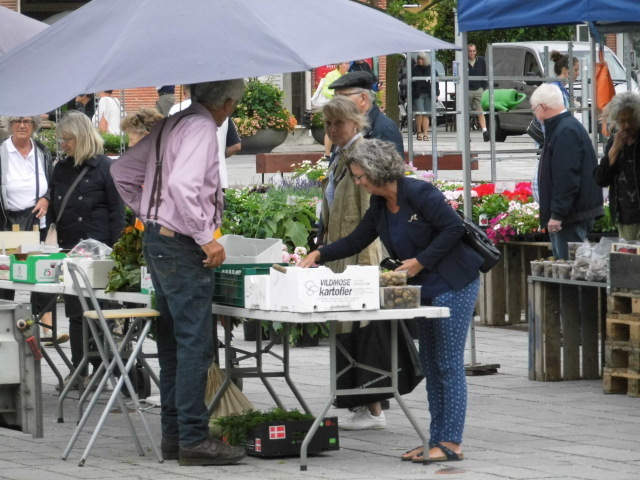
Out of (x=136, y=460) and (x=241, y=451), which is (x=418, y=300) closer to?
(x=241, y=451)

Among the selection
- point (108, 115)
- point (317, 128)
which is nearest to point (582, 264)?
point (108, 115)

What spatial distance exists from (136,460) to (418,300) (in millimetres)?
1721

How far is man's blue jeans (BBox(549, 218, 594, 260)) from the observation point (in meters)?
10.2

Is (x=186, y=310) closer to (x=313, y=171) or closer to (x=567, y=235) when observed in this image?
(x=567, y=235)

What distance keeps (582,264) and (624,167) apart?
75 cm

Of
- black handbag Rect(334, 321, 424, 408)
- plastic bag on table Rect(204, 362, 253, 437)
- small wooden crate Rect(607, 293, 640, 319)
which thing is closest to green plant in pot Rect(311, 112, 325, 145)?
small wooden crate Rect(607, 293, 640, 319)

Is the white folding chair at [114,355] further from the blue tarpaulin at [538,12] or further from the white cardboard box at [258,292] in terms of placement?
the blue tarpaulin at [538,12]

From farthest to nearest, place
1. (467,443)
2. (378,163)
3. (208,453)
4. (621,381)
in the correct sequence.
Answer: (621,381) → (467,443) → (208,453) → (378,163)

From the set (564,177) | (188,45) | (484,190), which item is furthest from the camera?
(484,190)

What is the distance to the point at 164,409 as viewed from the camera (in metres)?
7.30

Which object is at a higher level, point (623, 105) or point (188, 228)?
point (623, 105)

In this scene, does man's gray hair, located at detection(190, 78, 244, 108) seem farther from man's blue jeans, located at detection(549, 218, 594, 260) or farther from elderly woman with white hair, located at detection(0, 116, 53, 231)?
elderly woman with white hair, located at detection(0, 116, 53, 231)

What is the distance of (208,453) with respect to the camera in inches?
276

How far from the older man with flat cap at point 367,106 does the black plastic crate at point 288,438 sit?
5.99 ft
